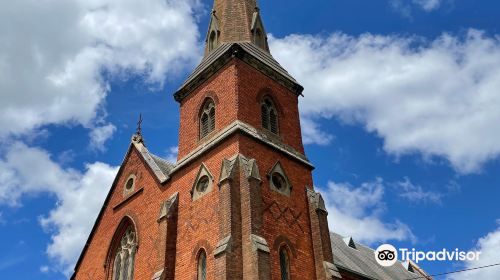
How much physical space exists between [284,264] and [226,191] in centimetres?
329

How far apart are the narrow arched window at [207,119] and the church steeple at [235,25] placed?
4.03 metres

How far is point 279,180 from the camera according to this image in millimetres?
18562

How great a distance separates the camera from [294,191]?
18.8 m

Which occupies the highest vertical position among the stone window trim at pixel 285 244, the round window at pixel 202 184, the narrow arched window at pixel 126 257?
the round window at pixel 202 184

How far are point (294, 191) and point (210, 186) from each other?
3415mm

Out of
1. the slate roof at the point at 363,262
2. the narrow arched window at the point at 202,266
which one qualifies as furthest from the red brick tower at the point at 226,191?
the slate roof at the point at 363,262

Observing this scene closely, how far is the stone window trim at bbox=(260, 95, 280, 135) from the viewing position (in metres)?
20.1

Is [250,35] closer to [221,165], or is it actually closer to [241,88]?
[241,88]

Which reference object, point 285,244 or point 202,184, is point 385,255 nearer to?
point 285,244

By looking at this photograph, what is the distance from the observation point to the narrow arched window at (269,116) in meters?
20.2

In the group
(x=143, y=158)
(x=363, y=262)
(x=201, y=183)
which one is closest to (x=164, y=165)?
(x=143, y=158)

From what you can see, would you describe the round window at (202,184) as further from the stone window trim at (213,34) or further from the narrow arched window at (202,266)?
the stone window trim at (213,34)

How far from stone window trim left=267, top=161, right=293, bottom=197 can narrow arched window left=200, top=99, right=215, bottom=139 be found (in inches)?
132

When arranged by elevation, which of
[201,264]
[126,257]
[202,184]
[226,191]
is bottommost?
[201,264]
